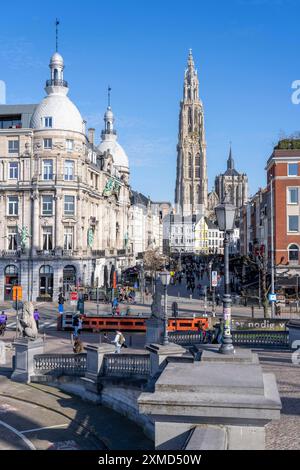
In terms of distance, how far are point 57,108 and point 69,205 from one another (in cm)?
1013

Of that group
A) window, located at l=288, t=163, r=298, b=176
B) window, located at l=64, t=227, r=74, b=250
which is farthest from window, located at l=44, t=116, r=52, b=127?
window, located at l=288, t=163, r=298, b=176

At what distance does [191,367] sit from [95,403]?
38.8 feet

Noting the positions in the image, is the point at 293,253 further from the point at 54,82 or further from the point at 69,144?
the point at 54,82

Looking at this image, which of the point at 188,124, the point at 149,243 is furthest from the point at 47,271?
the point at 188,124

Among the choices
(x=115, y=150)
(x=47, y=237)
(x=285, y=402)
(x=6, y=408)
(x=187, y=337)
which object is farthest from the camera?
(x=115, y=150)

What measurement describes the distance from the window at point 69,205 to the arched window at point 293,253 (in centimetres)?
2238

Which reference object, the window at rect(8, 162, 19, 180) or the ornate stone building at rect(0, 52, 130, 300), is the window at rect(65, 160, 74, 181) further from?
the window at rect(8, 162, 19, 180)

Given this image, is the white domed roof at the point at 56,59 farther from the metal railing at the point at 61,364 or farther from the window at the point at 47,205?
the metal railing at the point at 61,364

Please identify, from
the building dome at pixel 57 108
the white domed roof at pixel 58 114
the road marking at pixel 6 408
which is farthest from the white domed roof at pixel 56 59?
the road marking at pixel 6 408

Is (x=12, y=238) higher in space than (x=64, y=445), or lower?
higher

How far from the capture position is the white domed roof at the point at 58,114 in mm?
54625

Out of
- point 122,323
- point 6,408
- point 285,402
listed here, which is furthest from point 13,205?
point 285,402

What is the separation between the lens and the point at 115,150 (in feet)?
284

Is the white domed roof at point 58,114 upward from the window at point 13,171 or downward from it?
upward
